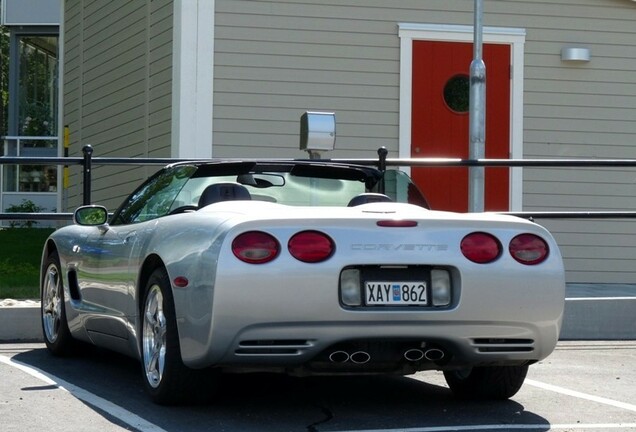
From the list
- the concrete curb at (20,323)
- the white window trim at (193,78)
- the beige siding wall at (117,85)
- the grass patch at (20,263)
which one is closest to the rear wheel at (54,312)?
the concrete curb at (20,323)

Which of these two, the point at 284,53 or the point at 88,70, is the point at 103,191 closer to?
the point at 88,70

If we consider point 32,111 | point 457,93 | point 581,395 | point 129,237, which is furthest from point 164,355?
point 32,111

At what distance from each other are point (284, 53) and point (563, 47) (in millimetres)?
3182

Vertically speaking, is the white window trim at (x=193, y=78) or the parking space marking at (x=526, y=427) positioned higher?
the white window trim at (x=193, y=78)

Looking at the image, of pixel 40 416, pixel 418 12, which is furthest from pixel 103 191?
pixel 40 416

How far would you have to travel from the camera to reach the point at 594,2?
1508 cm

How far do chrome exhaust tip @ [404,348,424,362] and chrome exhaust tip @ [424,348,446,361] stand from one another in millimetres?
23

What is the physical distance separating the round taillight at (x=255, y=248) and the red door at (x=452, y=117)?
879cm

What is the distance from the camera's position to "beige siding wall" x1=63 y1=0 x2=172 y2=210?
584 inches

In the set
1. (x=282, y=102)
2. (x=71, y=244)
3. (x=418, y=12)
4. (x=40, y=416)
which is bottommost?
(x=40, y=416)

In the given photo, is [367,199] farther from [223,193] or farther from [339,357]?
[339,357]

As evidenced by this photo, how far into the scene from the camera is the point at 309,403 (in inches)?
260

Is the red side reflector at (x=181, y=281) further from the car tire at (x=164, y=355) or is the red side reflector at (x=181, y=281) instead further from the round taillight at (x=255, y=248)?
the round taillight at (x=255, y=248)

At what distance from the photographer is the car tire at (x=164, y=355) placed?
6188 millimetres
